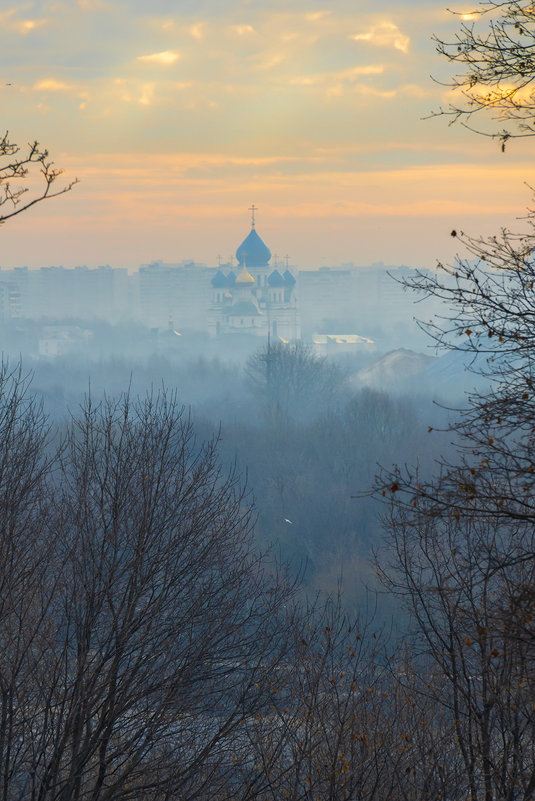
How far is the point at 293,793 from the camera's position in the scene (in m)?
7.55

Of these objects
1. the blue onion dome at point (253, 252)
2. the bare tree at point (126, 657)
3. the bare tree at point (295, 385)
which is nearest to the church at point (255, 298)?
the blue onion dome at point (253, 252)

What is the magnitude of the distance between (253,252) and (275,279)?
4.65 meters

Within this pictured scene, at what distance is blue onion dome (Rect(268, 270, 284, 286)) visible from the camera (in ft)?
431

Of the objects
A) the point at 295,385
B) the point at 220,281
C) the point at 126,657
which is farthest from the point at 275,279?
the point at 126,657

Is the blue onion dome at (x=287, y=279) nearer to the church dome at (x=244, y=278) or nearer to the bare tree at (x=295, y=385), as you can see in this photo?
the church dome at (x=244, y=278)

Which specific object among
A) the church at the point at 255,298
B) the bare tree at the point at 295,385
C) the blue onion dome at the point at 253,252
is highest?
the blue onion dome at the point at 253,252

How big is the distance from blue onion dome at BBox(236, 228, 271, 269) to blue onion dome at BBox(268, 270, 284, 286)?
1.93 metres

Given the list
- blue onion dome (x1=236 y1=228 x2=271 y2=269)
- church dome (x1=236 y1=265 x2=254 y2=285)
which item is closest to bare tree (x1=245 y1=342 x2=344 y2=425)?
church dome (x1=236 y1=265 x2=254 y2=285)

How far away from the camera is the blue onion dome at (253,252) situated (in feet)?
427

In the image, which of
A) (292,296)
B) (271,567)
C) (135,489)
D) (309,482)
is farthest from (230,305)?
(135,489)

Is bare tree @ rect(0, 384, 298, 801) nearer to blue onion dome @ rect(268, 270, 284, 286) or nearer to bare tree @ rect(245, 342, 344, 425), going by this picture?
bare tree @ rect(245, 342, 344, 425)

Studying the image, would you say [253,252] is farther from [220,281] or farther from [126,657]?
[126,657]

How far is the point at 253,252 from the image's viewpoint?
428ft

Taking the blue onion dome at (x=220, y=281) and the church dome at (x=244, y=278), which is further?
the blue onion dome at (x=220, y=281)
